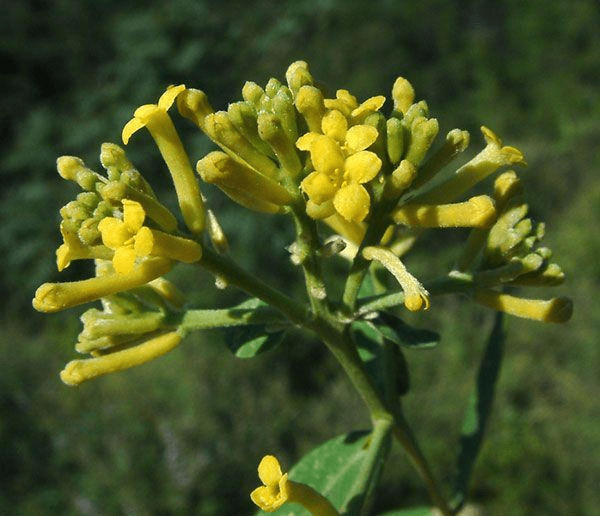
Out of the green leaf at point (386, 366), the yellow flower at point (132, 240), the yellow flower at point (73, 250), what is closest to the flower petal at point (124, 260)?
the yellow flower at point (132, 240)

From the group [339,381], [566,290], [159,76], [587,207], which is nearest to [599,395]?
[566,290]

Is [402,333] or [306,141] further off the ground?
[306,141]

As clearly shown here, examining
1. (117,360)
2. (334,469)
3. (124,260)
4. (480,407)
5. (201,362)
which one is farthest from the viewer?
(201,362)

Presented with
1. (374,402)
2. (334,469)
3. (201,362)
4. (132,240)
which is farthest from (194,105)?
(201,362)

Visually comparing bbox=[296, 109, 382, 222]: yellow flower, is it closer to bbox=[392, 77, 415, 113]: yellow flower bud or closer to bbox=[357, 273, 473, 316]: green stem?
bbox=[392, 77, 415, 113]: yellow flower bud

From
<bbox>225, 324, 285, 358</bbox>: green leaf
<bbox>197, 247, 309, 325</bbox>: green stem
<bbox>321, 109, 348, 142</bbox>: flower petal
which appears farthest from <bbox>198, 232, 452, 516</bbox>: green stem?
<bbox>321, 109, 348, 142</bbox>: flower petal

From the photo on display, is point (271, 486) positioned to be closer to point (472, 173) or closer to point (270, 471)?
point (270, 471)
